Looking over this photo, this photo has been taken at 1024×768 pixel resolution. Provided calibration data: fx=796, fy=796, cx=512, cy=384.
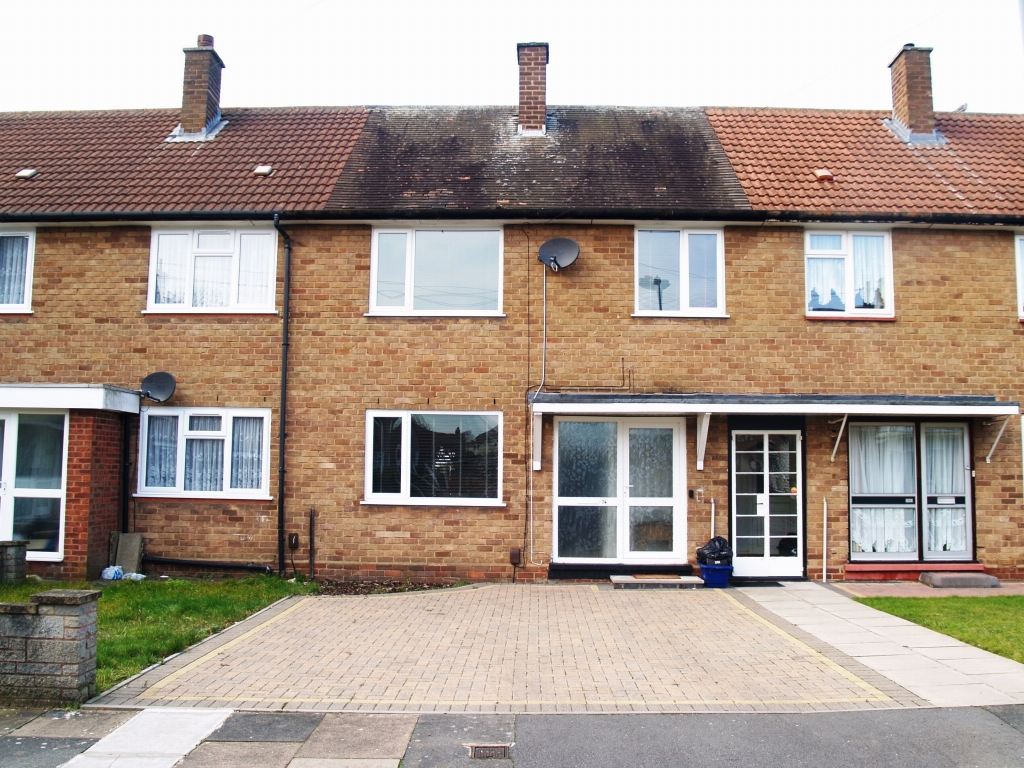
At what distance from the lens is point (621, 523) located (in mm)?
11344

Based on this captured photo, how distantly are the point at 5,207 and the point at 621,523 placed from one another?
10.3m

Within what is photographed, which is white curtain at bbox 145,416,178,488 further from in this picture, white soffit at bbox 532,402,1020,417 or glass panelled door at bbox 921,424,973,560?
glass panelled door at bbox 921,424,973,560

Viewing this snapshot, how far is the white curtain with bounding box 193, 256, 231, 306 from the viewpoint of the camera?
38.9ft

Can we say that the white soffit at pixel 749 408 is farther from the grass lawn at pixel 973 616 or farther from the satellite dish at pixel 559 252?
the grass lawn at pixel 973 616

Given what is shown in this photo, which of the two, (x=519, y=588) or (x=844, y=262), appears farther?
(x=844, y=262)

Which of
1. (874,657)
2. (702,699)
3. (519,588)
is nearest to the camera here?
(702,699)

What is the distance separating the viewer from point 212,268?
11914 mm

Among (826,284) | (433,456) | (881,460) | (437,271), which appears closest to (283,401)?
(433,456)

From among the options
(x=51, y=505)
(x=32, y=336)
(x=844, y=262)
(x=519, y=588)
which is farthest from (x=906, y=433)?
(x=32, y=336)

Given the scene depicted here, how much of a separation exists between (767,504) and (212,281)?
876cm

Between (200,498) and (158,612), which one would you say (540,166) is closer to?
(200,498)

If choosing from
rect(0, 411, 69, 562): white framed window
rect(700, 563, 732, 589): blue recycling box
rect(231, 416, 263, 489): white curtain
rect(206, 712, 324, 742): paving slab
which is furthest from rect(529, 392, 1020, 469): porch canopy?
rect(0, 411, 69, 562): white framed window

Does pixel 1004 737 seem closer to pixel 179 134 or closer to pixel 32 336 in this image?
pixel 32 336

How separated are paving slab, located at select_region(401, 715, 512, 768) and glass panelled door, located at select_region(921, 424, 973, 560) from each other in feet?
A: 27.7
